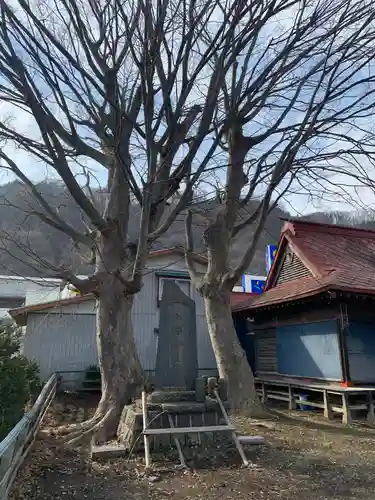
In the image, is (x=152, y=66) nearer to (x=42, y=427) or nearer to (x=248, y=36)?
(x=248, y=36)

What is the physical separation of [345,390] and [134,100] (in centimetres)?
814

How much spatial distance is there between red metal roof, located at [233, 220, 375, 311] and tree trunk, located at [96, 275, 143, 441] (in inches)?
185

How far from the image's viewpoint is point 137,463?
243 inches

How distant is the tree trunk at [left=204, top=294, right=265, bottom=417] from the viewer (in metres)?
9.89

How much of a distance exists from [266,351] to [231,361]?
429 centimetres

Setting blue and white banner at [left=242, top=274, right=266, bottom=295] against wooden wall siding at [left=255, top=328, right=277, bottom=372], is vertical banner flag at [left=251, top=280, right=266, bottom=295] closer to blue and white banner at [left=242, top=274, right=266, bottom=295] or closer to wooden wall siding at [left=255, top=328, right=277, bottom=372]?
blue and white banner at [left=242, top=274, right=266, bottom=295]

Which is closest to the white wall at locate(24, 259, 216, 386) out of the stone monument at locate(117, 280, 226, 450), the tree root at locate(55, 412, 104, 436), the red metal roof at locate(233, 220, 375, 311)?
the red metal roof at locate(233, 220, 375, 311)

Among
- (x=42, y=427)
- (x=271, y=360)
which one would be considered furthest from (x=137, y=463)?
(x=271, y=360)

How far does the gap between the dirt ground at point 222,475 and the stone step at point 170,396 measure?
0.92 metres

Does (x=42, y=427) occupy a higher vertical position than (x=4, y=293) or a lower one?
lower

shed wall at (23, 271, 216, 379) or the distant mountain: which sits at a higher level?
the distant mountain

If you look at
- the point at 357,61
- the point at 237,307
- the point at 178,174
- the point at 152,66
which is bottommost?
the point at 237,307

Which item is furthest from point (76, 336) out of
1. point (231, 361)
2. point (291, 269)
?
point (291, 269)

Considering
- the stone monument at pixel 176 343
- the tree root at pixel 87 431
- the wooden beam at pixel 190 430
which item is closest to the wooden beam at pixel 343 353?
the stone monument at pixel 176 343
